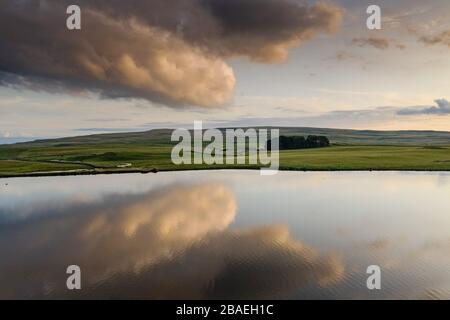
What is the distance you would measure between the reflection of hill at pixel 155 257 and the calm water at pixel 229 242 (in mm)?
64

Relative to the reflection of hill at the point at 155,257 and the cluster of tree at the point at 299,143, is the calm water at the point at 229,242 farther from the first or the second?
the cluster of tree at the point at 299,143

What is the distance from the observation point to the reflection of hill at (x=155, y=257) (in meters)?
15.5

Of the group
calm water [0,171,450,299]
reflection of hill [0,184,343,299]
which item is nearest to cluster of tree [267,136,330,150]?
calm water [0,171,450,299]

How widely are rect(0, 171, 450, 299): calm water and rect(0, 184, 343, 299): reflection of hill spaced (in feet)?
0.21

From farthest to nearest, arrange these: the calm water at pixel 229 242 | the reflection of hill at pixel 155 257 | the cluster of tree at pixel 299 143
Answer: the cluster of tree at pixel 299 143 < the calm water at pixel 229 242 < the reflection of hill at pixel 155 257

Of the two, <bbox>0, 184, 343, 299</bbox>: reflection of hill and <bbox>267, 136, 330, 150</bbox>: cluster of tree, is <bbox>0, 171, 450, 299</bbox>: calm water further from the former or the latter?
<bbox>267, 136, 330, 150</bbox>: cluster of tree

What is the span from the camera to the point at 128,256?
765 inches

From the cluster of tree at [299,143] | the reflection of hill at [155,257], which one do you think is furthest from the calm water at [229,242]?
the cluster of tree at [299,143]

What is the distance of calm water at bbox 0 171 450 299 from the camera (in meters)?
15.6

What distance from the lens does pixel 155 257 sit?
19312 mm

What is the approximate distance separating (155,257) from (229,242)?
4.72m

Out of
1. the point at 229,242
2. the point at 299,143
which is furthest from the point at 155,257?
the point at 299,143
